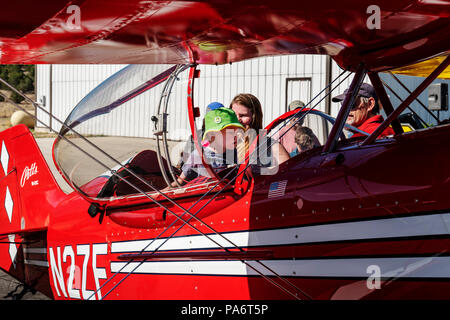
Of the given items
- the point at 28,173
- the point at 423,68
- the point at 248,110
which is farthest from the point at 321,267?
the point at 28,173

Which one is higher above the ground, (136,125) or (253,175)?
(136,125)

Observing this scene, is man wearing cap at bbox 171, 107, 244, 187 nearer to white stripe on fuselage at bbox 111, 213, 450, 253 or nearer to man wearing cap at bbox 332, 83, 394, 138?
white stripe on fuselage at bbox 111, 213, 450, 253

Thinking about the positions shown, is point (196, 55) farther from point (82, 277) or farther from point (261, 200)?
point (82, 277)

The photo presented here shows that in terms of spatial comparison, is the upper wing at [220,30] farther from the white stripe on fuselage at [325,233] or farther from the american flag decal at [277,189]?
the white stripe on fuselage at [325,233]

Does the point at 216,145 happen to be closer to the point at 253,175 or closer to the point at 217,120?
the point at 217,120

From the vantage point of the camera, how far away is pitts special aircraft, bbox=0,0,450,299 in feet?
6.67

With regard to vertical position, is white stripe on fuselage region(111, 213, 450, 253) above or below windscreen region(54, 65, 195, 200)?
below

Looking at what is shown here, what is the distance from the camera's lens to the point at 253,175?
8.87 feet

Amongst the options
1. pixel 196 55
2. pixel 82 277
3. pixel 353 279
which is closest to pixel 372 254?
pixel 353 279

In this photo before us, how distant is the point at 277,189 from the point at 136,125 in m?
0.86

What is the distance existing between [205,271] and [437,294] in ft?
4.02

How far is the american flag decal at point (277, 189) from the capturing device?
8.22 feet

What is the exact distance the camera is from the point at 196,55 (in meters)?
2.70

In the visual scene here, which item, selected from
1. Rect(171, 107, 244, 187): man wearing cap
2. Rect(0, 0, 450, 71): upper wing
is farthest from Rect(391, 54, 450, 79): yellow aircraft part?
Rect(171, 107, 244, 187): man wearing cap
